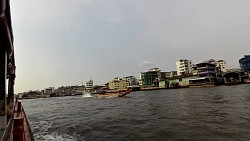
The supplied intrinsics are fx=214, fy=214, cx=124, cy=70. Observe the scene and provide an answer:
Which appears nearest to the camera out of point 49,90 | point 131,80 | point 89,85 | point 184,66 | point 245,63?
point 245,63

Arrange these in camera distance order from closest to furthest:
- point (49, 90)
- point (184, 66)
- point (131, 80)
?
point (184, 66)
point (131, 80)
point (49, 90)

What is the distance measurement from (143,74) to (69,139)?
107 m

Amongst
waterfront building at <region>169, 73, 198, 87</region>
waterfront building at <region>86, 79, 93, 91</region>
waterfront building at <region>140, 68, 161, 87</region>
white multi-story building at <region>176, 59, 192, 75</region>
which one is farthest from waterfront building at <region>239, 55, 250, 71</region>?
waterfront building at <region>86, 79, 93, 91</region>

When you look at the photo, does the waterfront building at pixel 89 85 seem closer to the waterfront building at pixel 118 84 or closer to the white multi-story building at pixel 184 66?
the waterfront building at pixel 118 84

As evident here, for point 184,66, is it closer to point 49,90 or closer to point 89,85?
point 89,85

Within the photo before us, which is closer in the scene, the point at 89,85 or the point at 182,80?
the point at 182,80

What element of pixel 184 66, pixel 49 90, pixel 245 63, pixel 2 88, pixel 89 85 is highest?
pixel 184 66

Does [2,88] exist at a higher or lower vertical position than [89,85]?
lower

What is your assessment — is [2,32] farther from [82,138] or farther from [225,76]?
[225,76]

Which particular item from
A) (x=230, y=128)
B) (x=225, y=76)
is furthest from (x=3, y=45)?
(x=225, y=76)

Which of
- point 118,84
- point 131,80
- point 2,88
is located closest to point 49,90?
point 131,80

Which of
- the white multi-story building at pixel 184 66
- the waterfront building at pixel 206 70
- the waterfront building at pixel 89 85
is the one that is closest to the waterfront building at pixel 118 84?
the waterfront building at pixel 89 85

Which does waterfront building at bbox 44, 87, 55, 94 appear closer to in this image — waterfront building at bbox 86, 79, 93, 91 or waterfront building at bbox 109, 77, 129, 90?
waterfront building at bbox 86, 79, 93, 91

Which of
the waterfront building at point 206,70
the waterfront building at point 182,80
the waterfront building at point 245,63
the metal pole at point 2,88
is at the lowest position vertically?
the metal pole at point 2,88
